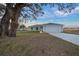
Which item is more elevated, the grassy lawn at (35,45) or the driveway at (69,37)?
the driveway at (69,37)

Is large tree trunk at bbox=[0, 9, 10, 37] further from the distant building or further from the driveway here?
the driveway

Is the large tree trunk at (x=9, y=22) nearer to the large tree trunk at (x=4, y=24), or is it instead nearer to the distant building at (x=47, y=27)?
the large tree trunk at (x=4, y=24)

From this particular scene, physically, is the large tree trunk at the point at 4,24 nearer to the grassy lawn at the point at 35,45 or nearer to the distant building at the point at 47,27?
the grassy lawn at the point at 35,45

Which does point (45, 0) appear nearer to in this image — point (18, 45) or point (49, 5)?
point (49, 5)

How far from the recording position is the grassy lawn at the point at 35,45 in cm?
357

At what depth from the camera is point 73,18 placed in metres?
3.59

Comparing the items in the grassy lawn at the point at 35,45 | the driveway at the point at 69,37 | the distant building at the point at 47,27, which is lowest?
the grassy lawn at the point at 35,45

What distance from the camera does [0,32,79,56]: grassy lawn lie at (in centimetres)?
357

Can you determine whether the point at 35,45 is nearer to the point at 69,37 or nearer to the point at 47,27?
the point at 47,27

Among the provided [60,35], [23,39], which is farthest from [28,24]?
[60,35]

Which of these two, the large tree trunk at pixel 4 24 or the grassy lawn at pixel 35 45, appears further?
the large tree trunk at pixel 4 24

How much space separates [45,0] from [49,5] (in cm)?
10

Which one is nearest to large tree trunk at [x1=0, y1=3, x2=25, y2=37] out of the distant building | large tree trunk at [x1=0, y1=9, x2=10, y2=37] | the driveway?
large tree trunk at [x1=0, y1=9, x2=10, y2=37]

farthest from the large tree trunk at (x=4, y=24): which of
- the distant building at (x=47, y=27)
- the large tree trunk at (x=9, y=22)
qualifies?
the distant building at (x=47, y=27)
